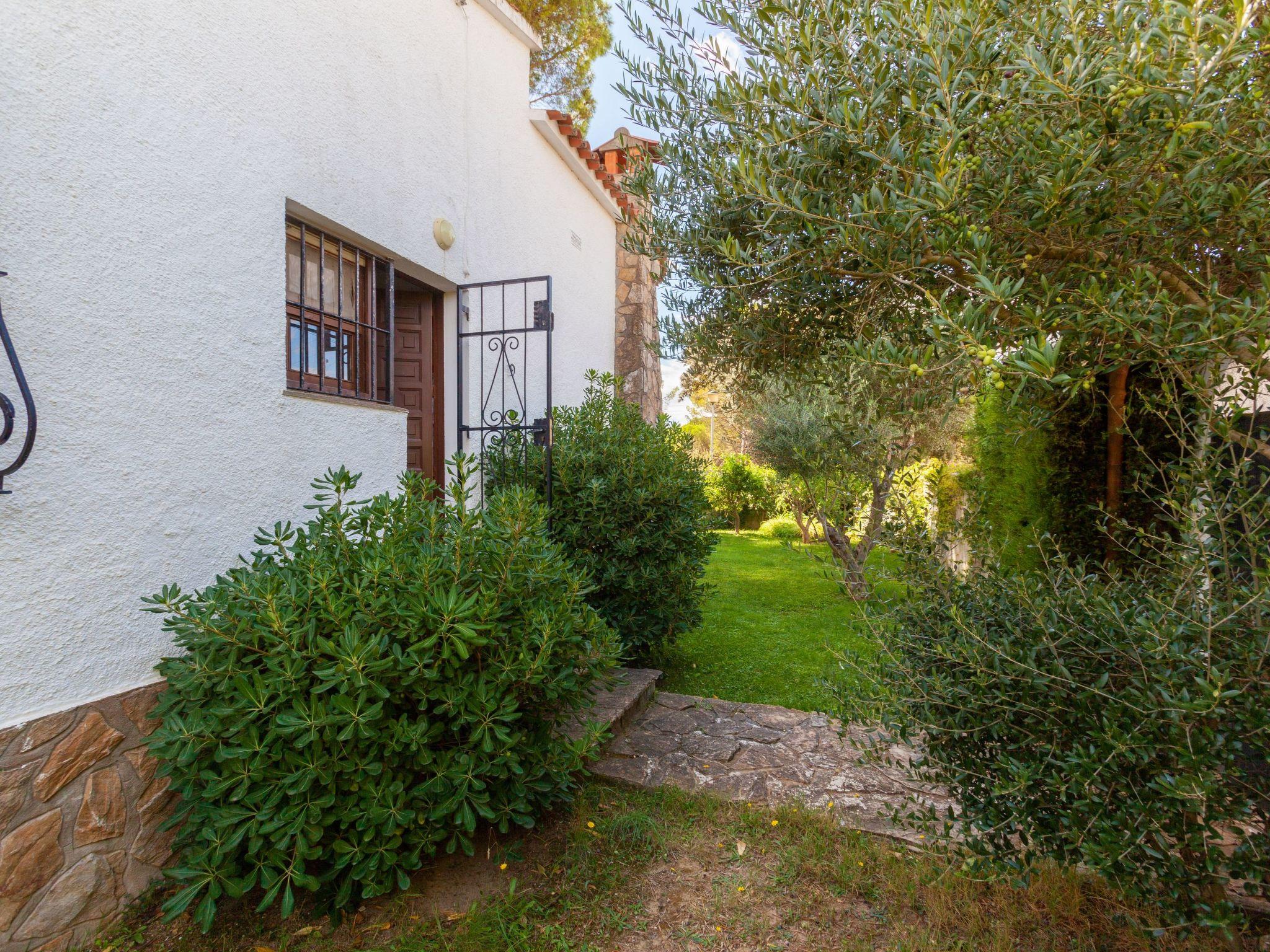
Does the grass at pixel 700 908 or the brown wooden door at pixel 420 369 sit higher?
the brown wooden door at pixel 420 369

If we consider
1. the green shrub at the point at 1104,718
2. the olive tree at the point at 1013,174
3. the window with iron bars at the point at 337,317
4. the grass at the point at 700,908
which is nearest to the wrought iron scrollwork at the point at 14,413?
the window with iron bars at the point at 337,317

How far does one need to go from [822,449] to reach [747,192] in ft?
3.07

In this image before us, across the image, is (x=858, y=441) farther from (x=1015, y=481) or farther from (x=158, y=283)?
(x=1015, y=481)

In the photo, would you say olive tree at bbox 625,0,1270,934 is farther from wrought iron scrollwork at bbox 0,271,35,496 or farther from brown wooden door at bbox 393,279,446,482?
brown wooden door at bbox 393,279,446,482

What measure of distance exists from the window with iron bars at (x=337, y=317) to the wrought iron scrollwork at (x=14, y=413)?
4.23 feet

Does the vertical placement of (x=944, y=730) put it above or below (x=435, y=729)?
above

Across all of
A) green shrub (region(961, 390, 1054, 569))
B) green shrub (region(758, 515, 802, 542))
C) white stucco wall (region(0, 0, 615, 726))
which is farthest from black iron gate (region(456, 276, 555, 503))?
green shrub (region(758, 515, 802, 542))

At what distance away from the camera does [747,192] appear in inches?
76.3

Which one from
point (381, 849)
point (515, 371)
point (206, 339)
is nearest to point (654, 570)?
point (515, 371)

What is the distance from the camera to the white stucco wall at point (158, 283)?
7.13ft

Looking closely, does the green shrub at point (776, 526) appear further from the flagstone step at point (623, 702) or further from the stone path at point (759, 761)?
the stone path at point (759, 761)

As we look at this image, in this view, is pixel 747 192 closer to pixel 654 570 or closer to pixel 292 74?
pixel 292 74

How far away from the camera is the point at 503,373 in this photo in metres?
5.02

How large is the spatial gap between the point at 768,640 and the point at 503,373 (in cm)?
327
